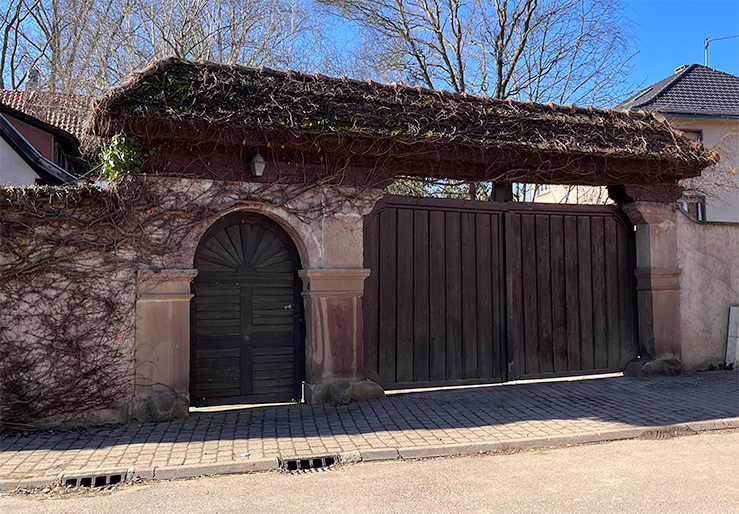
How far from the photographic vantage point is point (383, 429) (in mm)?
5883

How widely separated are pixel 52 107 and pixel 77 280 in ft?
38.0

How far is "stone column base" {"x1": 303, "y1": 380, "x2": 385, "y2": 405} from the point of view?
6.95 m

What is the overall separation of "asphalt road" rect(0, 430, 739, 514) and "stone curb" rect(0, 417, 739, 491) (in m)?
0.11

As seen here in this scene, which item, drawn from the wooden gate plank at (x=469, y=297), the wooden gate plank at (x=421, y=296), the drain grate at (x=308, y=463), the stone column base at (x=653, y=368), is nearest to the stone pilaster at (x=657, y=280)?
the stone column base at (x=653, y=368)

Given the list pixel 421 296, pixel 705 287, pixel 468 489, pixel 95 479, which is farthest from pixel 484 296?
pixel 95 479

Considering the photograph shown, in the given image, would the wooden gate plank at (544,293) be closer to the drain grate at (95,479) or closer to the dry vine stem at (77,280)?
the dry vine stem at (77,280)

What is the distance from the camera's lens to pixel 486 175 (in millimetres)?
8078

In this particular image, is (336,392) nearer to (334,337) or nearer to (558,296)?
(334,337)

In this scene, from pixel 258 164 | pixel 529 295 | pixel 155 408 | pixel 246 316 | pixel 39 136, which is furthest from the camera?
pixel 39 136

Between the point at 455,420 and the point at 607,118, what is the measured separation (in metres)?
4.78

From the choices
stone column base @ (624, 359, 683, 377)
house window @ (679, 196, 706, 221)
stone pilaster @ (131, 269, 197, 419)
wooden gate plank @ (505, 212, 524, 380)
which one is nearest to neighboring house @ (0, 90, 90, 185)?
stone pilaster @ (131, 269, 197, 419)

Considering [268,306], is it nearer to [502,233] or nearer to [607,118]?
[502,233]

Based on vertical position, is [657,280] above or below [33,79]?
below

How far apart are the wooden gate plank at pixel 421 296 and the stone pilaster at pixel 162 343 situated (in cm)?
279
